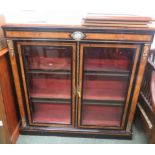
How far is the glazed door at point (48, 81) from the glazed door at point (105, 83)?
0.13m

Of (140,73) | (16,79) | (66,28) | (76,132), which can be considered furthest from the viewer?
(76,132)

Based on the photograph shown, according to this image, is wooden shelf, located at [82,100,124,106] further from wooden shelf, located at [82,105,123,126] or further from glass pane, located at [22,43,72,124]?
glass pane, located at [22,43,72,124]

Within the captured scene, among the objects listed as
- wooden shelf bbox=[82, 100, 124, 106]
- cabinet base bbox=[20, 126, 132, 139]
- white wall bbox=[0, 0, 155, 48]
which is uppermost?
white wall bbox=[0, 0, 155, 48]

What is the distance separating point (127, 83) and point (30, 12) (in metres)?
1.18

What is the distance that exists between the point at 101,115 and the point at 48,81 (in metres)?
0.70

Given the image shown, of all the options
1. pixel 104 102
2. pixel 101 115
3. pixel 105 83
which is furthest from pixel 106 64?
pixel 101 115

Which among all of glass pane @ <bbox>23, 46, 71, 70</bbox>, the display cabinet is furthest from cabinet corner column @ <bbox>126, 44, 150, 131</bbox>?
glass pane @ <bbox>23, 46, 71, 70</bbox>

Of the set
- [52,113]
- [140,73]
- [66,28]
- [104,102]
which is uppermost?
[66,28]

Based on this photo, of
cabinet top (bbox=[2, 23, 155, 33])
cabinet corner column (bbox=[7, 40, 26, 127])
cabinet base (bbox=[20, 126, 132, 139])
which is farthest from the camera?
cabinet base (bbox=[20, 126, 132, 139])

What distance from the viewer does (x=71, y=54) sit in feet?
4.52

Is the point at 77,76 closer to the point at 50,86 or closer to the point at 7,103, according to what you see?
the point at 50,86

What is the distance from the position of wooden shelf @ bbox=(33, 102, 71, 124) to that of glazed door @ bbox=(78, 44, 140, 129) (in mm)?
182

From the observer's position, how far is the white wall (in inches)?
61.8

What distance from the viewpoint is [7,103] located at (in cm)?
147
